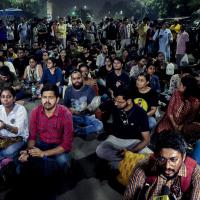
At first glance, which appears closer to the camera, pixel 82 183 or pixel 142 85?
pixel 82 183

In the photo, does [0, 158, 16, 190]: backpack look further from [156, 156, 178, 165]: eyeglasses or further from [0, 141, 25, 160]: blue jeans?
[156, 156, 178, 165]: eyeglasses

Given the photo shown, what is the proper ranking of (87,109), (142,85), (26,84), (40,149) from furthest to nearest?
(26,84)
(87,109)
(142,85)
(40,149)

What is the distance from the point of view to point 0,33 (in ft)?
65.6

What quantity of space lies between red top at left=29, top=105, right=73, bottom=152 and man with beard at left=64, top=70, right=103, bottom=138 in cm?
185

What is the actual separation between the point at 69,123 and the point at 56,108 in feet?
0.98

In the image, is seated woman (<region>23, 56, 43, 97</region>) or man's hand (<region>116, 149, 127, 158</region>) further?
seated woman (<region>23, 56, 43, 97</region>)

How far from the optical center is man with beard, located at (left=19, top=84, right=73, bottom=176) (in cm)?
495

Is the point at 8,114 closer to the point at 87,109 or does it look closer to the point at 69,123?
the point at 69,123

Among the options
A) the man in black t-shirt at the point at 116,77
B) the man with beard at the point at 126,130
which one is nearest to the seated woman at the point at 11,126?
the man with beard at the point at 126,130

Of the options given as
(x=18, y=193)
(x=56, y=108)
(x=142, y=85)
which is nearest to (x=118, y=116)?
(x=56, y=108)

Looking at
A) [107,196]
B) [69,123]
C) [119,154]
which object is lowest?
[107,196]

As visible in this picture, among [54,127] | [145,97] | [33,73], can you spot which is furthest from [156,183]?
[33,73]

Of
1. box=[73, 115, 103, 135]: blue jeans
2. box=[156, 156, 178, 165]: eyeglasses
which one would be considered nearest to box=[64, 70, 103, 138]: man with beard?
box=[73, 115, 103, 135]: blue jeans

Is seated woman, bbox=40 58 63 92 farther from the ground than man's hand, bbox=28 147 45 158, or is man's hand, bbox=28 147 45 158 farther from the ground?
seated woman, bbox=40 58 63 92
